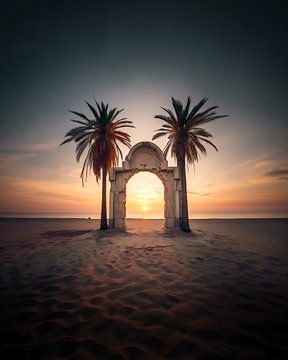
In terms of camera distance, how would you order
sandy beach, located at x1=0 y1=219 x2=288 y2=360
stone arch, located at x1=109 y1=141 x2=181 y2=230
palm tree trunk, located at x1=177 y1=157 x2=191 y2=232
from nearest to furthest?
sandy beach, located at x1=0 y1=219 x2=288 y2=360 → palm tree trunk, located at x1=177 y1=157 x2=191 y2=232 → stone arch, located at x1=109 y1=141 x2=181 y2=230

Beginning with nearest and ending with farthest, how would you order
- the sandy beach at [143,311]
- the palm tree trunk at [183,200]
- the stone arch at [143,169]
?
1. the sandy beach at [143,311]
2. the palm tree trunk at [183,200]
3. the stone arch at [143,169]

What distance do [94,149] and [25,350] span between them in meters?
14.1

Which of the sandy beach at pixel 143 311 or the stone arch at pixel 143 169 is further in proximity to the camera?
the stone arch at pixel 143 169

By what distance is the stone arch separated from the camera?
14.9 meters

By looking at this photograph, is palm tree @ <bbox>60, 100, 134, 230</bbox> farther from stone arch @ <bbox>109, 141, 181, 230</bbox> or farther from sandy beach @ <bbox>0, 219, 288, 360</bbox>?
sandy beach @ <bbox>0, 219, 288, 360</bbox>

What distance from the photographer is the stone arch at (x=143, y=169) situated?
14930 mm

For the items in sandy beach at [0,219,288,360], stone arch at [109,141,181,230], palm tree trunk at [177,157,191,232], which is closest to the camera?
sandy beach at [0,219,288,360]

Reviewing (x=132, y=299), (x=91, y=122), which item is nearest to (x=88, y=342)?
(x=132, y=299)

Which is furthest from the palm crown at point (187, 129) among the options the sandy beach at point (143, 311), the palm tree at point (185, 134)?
the sandy beach at point (143, 311)

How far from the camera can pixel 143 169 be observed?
15.4 metres

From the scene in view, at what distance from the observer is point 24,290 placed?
13.3 feet

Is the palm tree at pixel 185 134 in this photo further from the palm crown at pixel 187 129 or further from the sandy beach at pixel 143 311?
the sandy beach at pixel 143 311

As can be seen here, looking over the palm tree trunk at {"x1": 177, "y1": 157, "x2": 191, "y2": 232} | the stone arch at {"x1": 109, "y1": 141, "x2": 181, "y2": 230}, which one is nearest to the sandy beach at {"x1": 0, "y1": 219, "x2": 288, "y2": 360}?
the palm tree trunk at {"x1": 177, "y1": 157, "x2": 191, "y2": 232}

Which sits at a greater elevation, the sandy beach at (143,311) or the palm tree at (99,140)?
the palm tree at (99,140)
